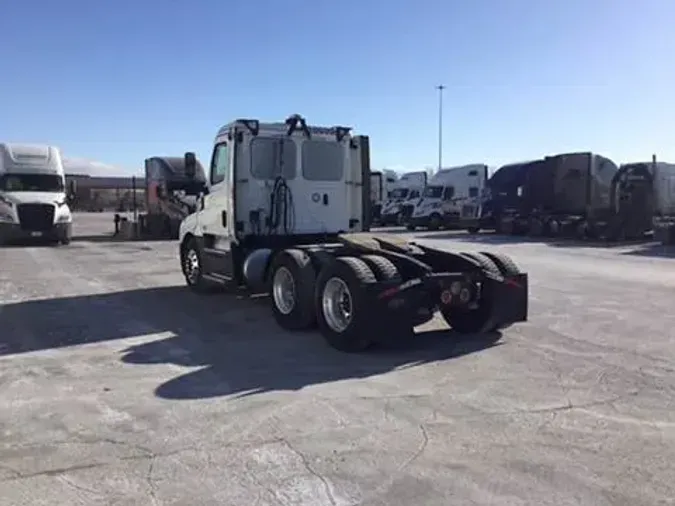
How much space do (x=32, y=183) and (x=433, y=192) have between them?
1942 centimetres

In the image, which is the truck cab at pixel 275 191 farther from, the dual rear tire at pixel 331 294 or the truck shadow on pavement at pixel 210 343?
the dual rear tire at pixel 331 294

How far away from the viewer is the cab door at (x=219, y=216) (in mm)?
11344

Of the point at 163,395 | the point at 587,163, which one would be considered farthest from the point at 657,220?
the point at 163,395

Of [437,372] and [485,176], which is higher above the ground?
[485,176]

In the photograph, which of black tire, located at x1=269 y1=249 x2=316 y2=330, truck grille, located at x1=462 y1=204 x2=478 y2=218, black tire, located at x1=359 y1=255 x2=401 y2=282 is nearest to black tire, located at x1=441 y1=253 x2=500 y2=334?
black tire, located at x1=359 y1=255 x2=401 y2=282

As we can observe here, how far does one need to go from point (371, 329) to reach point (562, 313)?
4.00 m

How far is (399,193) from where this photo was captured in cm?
4238

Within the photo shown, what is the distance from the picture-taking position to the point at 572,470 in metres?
4.50

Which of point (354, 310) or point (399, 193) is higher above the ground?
point (399, 193)

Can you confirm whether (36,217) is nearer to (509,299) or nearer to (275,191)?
(275,191)

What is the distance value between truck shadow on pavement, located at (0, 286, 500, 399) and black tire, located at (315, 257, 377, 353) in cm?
12

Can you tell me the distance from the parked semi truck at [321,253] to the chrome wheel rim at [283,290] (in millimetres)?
16

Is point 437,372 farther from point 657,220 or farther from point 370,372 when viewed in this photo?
point 657,220

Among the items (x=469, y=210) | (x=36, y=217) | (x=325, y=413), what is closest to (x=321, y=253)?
(x=325, y=413)
